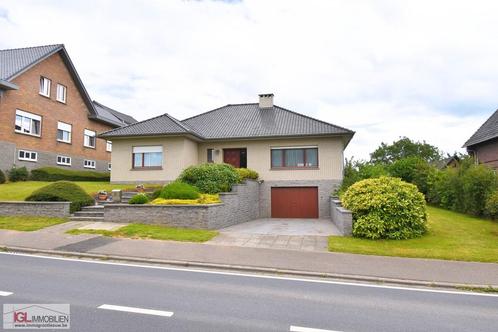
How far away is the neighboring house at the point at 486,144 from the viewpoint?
20.6 meters

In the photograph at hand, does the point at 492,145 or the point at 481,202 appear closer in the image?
the point at 481,202

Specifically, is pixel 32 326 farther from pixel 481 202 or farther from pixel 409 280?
pixel 481 202

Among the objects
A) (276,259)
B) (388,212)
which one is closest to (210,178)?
(276,259)

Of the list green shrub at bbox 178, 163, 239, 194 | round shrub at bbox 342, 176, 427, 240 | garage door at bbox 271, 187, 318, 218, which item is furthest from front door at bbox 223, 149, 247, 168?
round shrub at bbox 342, 176, 427, 240

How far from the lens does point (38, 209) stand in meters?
13.2

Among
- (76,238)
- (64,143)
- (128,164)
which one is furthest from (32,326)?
(64,143)

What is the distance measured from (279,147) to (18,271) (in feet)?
50.5

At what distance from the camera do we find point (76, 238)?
33.8ft

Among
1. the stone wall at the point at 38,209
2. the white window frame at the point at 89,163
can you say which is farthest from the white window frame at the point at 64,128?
the stone wall at the point at 38,209

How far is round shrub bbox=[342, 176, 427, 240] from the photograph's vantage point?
11.0 metres

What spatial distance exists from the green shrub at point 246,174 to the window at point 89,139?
1666 centimetres

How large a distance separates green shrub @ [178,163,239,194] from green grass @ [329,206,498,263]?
6188 mm

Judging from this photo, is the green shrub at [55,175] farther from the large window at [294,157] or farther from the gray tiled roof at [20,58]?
the large window at [294,157]

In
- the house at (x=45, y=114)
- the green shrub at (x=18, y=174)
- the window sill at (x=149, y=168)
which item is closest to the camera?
the window sill at (x=149, y=168)
